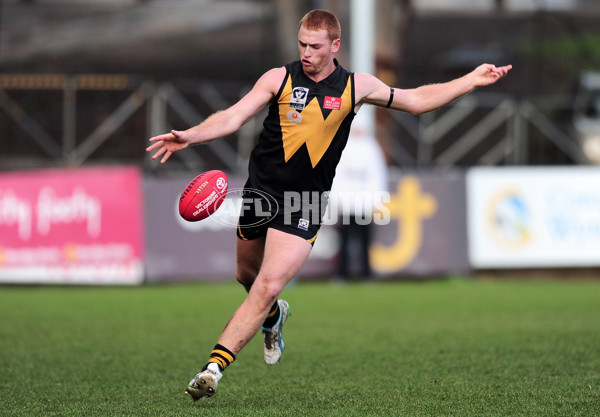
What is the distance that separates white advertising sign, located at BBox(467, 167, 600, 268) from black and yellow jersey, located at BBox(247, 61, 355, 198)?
844 cm

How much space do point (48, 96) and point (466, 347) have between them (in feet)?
35.0

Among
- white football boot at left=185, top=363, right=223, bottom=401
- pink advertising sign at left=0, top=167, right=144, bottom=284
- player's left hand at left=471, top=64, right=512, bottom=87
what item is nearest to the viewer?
white football boot at left=185, top=363, right=223, bottom=401

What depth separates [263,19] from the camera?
2100 centimetres

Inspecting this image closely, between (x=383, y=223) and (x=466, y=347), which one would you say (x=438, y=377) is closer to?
(x=466, y=347)

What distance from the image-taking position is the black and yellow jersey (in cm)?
614

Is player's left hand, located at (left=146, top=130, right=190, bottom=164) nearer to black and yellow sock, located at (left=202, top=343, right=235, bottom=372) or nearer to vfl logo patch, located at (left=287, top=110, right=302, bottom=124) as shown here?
vfl logo patch, located at (left=287, top=110, right=302, bottom=124)

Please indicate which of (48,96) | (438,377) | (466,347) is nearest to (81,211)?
(48,96)

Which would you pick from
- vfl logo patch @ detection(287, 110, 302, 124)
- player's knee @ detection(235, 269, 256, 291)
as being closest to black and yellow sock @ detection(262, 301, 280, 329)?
player's knee @ detection(235, 269, 256, 291)

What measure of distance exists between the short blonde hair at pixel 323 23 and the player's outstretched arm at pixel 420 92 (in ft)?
1.12

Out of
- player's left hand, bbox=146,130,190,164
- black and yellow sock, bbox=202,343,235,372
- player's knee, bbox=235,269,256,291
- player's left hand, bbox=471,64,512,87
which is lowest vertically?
black and yellow sock, bbox=202,343,235,372

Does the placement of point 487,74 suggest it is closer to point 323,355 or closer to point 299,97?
point 299,97

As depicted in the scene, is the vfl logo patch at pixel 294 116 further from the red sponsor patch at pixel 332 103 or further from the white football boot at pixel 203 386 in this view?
the white football boot at pixel 203 386

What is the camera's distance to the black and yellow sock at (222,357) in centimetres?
575

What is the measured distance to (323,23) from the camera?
606 centimetres
